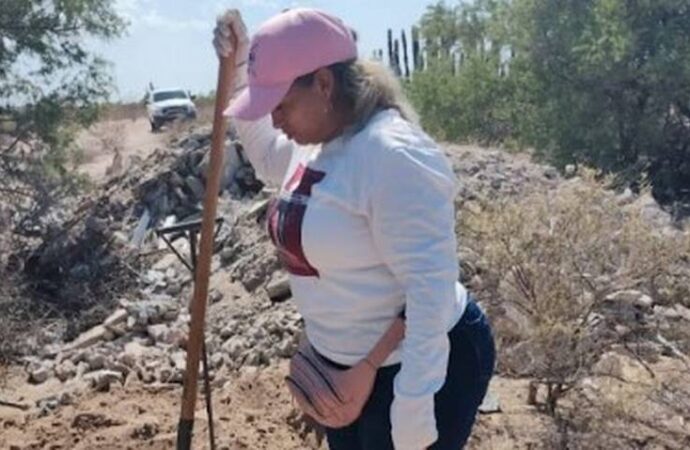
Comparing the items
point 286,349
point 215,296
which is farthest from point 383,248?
point 215,296

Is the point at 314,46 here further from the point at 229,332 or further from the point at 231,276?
the point at 231,276

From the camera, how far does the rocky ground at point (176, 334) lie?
15.2 ft

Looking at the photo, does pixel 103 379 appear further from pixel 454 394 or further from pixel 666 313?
pixel 454 394

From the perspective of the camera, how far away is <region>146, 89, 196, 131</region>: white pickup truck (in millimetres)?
29281

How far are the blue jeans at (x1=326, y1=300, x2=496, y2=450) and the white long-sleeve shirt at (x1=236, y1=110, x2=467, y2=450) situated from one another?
52mm

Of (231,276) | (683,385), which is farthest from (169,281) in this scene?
(683,385)

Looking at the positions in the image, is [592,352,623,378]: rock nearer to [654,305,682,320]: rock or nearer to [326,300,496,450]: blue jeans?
[654,305,682,320]: rock

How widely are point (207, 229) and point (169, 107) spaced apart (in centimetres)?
2766

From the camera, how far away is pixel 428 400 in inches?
70.9

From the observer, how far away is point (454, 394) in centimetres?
196

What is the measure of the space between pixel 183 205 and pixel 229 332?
3.97 m

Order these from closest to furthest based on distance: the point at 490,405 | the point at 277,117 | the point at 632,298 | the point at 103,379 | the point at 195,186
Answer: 1. the point at 277,117
2. the point at 490,405
3. the point at 632,298
4. the point at 103,379
5. the point at 195,186

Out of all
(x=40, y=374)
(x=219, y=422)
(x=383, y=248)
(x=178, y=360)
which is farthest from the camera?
(x=40, y=374)

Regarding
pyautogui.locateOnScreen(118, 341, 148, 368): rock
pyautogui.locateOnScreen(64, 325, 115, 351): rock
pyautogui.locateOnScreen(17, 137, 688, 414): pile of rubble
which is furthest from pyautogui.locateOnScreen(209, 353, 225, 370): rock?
pyautogui.locateOnScreen(64, 325, 115, 351): rock
